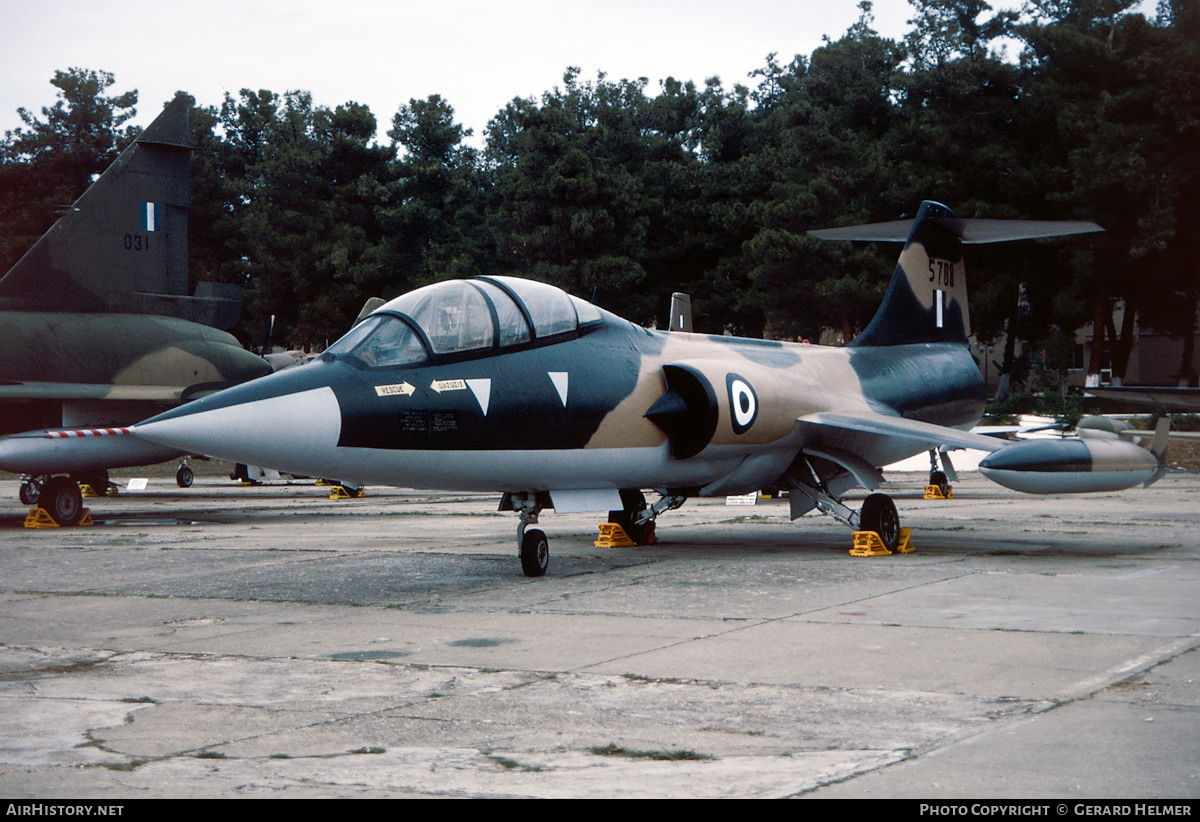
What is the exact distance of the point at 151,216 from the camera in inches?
727

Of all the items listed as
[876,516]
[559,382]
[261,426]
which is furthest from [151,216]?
[876,516]

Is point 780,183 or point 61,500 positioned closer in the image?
point 61,500

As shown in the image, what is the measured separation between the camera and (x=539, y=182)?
3991 centimetres

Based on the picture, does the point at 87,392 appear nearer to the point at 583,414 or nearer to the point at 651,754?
the point at 583,414

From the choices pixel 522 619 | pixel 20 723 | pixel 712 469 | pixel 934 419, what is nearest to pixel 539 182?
pixel 934 419

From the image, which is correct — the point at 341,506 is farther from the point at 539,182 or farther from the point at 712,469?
the point at 539,182

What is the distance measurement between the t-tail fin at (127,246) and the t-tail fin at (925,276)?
1069 centimetres

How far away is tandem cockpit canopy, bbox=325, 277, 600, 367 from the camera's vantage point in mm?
8969

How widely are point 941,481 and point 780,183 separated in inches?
922

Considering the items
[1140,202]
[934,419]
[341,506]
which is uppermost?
[1140,202]

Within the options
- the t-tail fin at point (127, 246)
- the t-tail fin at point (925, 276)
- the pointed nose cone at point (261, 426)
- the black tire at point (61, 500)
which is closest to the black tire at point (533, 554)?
the pointed nose cone at point (261, 426)

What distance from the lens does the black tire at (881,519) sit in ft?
38.7

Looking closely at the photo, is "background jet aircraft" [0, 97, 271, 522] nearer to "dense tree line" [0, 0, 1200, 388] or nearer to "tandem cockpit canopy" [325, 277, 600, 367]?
"tandem cockpit canopy" [325, 277, 600, 367]

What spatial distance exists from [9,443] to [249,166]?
41.0 m
